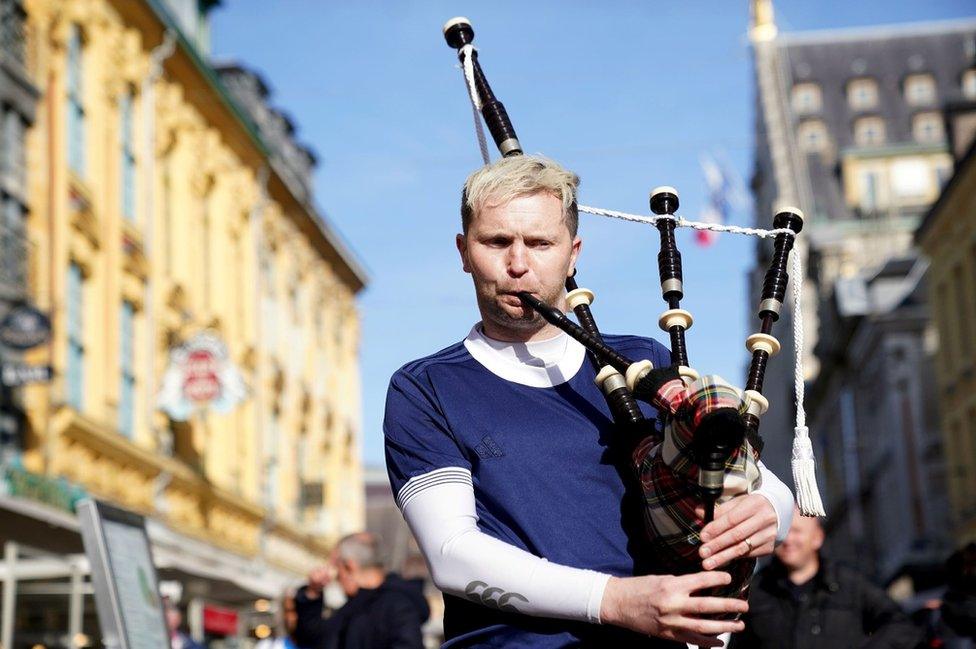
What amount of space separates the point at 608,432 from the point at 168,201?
29.4 meters

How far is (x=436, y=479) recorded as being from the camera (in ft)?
10.3

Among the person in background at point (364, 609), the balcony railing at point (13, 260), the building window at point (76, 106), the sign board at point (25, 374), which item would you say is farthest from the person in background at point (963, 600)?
the building window at point (76, 106)

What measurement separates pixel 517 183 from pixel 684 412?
0.68 m

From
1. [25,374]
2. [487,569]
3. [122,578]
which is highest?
[25,374]

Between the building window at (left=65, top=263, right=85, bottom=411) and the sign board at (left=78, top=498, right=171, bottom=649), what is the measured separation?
60.1 feet

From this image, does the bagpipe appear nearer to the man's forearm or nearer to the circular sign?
the man's forearm

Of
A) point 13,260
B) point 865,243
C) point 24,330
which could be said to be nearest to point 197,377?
point 13,260

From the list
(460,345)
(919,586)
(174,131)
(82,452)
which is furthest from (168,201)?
(460,345)

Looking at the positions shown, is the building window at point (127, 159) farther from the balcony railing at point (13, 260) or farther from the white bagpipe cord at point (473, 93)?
the white bagpipe cord at point (473, 93)

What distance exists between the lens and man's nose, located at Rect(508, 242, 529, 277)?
3227mm

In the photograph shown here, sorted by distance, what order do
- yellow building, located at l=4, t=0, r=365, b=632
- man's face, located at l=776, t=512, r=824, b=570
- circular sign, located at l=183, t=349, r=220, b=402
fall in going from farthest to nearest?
1. circular sign, located at l=183, t=349, r=220, b=402
2. yellow building, located at l=4, t=0, r=365, b=632
3. man's face, located at l=776, t=512, r=824, b=570

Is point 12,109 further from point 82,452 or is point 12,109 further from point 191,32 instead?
point 191,32

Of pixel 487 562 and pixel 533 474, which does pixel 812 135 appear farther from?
pixel 487 562

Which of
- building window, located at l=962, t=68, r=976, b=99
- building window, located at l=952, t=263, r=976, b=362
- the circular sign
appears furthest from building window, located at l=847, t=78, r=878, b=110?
the circular sign
